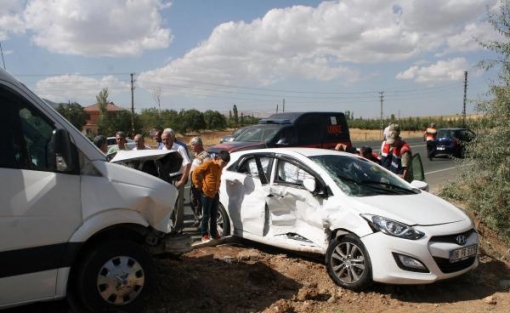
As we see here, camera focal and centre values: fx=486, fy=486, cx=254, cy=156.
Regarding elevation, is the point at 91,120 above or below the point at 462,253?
above

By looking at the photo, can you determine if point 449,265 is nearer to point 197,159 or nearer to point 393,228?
point 393,228

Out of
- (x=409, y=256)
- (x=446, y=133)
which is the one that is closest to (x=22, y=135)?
(x=409, y=256)

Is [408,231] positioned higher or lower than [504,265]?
A: higher

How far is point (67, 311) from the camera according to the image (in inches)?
175

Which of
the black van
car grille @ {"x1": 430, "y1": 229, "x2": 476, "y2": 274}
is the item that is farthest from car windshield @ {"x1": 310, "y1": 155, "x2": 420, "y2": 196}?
the black van

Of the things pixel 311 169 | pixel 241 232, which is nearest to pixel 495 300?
pixel 311 169

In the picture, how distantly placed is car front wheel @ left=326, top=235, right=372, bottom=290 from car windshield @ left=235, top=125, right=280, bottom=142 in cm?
786

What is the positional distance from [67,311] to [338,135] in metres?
11.1

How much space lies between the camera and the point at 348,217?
215 inches

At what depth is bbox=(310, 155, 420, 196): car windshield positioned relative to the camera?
19.3ft

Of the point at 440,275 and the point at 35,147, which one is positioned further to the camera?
the point at 440,275

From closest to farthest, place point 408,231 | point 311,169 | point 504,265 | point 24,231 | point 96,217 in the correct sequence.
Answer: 1. point 24,231
2. point 96,217
3. point 408,231
4. point 311,169
5. point 504,265

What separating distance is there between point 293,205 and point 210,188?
54.3 inches

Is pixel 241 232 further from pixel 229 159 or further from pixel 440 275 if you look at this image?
pixel 440 275
